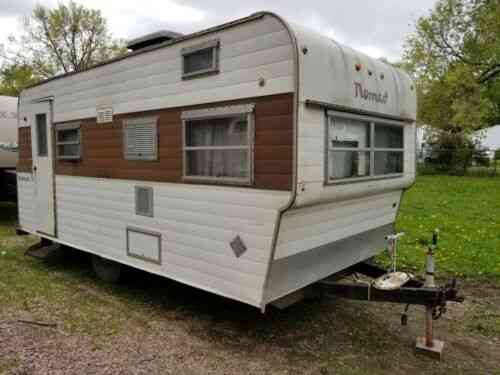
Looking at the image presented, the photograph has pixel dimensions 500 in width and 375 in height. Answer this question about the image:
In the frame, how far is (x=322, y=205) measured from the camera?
12.2 feet

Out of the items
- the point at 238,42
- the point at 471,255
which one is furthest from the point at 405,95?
the point at 471,255

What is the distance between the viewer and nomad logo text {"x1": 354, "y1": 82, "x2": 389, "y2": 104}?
3.77m

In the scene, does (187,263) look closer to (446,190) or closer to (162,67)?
(162,67)

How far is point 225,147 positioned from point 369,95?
144cm

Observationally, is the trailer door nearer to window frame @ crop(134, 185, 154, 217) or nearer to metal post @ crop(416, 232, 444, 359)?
window frame @ crop(134, 185, 154, 217)

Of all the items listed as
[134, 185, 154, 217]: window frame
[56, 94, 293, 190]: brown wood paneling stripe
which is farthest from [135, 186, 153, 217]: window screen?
[56, 94, 293, 190]: brown wood paneling stripe

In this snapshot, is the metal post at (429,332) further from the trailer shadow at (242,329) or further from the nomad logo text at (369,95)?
the nomad logo text at (369,95)

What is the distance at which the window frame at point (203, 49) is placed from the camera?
3744 millimetres

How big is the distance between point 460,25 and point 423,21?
5.79 feet

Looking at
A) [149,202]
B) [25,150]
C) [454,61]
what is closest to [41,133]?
[25,150]

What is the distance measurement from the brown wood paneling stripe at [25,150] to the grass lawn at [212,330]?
5.01 feet

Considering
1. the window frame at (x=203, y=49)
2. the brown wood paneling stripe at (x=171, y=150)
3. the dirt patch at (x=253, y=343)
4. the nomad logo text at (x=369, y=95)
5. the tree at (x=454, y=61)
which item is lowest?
the dirt patch at (x=253, y=343)

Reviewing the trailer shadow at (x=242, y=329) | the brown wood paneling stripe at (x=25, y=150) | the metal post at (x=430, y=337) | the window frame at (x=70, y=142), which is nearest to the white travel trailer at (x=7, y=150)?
the brown wood paneling stripe at (x=25, y=150)

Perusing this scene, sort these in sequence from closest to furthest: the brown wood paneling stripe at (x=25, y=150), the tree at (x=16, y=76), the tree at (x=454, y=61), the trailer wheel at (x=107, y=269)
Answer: the trailer wheel at (x=107, y=269) → the brown wood paneling stripe at (x=25, y=150) → the tree at (x=454, y=61) → the tree at (x=16, y=76)
